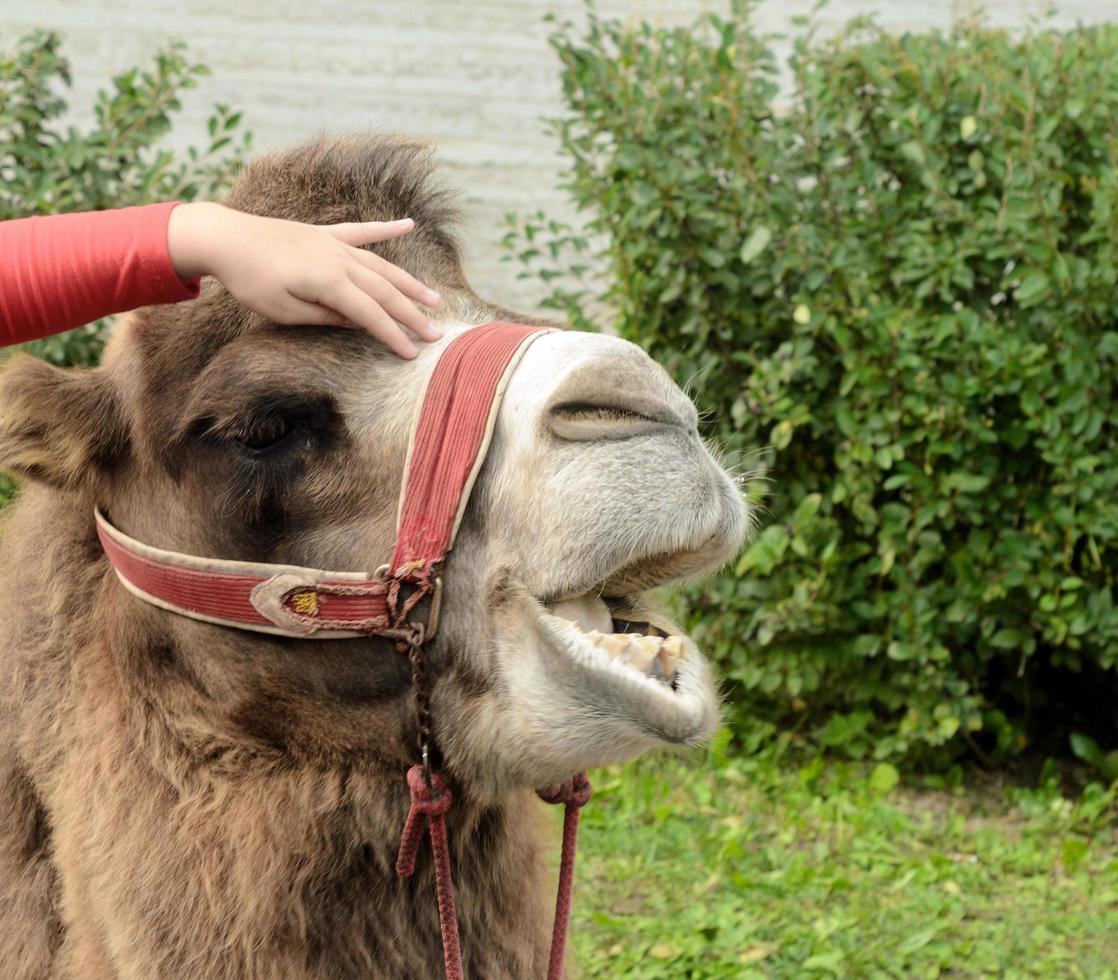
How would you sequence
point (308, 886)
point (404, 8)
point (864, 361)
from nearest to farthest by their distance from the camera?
point (308, 886) → point (864, 361) → point (404, 8)

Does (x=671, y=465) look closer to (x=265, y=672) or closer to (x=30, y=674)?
(x=265, y=672)

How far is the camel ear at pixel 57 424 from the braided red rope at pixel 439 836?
2.78ft

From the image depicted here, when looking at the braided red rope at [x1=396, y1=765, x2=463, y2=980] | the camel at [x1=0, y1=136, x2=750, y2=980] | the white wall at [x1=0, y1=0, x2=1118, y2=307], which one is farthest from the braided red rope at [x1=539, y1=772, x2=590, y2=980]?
the white wall at [x1=0, y1=0, x2=1118, y2=307]

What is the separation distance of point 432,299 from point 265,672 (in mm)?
689

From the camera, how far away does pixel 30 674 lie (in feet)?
8.55

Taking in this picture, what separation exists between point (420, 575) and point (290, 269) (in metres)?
0.52

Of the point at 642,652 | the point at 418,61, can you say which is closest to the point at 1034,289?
the point at 642,652

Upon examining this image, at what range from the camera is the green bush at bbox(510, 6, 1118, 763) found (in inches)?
186

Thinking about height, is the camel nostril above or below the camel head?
above

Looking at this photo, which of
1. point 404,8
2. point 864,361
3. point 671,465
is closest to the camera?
point 671,465

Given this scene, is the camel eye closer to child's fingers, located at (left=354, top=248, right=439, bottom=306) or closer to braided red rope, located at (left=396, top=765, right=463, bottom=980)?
child's fingers, located at (left=354, top=248, right=439, bottom=306)

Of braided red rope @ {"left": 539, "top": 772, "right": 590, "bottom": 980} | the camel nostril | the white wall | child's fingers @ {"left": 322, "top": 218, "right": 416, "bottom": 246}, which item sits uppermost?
child's fingers @ {"left": 322, "top": 218, "right": 416, "bottom": 246}

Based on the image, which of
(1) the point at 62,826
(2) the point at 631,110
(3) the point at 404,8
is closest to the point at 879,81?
(2) the point at 631,110

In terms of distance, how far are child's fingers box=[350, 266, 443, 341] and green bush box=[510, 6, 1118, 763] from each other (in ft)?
8.33
